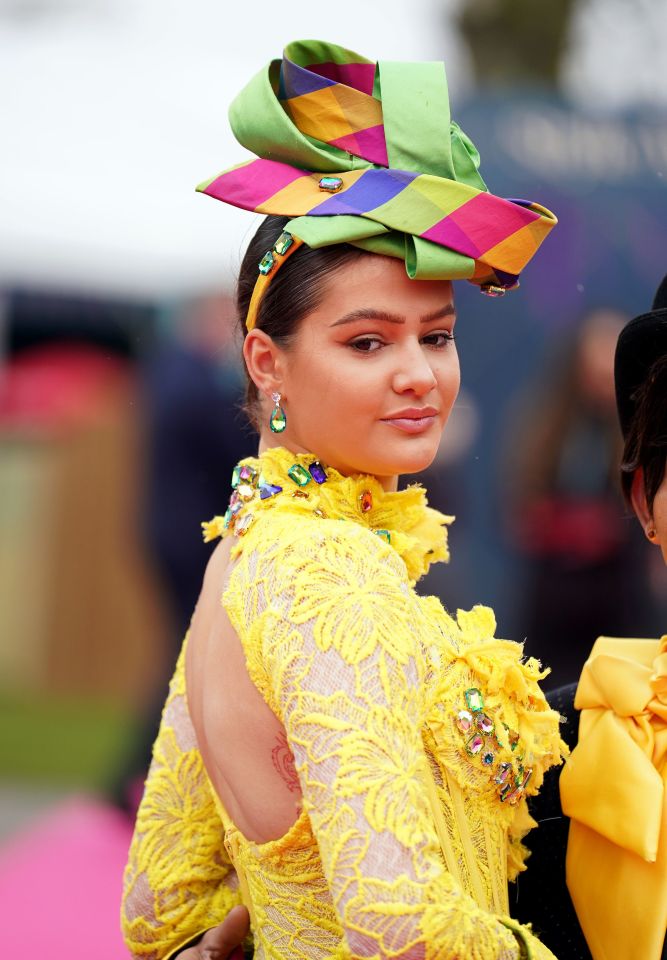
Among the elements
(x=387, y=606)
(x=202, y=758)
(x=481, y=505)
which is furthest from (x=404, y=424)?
(x=481, y=505)

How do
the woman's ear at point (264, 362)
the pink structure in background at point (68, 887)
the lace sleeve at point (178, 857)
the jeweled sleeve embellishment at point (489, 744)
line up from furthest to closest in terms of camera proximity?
1. the pink structure in background at point (68, 887)
2. the lace sleeve at point (178, 857)
3. the woman's ear at point (264, 362)
4. the jeweled sleeve embellishment at point (489, 744)

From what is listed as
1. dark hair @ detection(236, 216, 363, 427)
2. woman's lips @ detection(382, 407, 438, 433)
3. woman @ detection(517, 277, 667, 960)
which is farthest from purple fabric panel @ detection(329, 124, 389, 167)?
woman @ detection(517, 277, 667, 960)

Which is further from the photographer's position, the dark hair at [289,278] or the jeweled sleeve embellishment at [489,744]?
the dark hair at [289,278]

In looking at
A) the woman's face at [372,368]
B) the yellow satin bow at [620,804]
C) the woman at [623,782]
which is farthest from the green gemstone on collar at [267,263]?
the yellow satin bow at [620,804]

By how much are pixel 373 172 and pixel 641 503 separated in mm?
700

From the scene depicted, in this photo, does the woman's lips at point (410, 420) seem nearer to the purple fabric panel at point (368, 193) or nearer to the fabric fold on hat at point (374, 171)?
the fabric fold on hat at point (374, 171)

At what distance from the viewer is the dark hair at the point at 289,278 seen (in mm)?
2012

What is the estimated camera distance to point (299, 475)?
80.7 inches

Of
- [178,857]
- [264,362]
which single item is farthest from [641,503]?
[178,857]

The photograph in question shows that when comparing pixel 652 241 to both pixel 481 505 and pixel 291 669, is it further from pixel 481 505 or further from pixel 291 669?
pixel 291 669

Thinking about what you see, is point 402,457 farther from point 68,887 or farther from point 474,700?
point 68,887

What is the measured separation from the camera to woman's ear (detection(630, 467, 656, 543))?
85.5 inches

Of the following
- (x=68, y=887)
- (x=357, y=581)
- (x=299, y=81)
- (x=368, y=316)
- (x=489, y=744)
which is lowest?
(x=68, y=887)

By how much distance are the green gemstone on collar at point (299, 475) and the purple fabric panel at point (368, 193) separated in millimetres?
386
